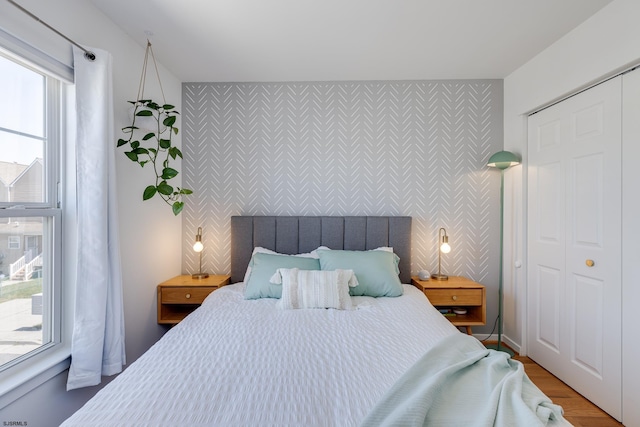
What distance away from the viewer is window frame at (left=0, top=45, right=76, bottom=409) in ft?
5.06

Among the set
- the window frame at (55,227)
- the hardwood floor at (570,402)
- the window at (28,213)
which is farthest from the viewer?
the hardwood floor at (570,402)

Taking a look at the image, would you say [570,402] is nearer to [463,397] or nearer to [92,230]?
[463,397]

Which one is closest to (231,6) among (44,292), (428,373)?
(44,292)

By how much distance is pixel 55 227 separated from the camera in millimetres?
1636

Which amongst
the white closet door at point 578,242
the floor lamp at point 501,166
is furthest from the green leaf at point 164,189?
the white closet door at point 578,242

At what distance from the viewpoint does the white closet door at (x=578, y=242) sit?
184 cm

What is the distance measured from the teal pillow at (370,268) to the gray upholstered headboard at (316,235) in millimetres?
295

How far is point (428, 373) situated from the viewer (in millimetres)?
1103

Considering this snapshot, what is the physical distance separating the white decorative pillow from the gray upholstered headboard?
618 millimetres

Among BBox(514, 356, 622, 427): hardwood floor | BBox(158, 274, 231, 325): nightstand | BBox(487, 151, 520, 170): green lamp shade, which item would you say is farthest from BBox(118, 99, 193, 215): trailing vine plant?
BBox(514, 356, 622, 427): hardwood floor

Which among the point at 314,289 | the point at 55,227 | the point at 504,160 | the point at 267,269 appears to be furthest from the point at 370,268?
the point at 55,227

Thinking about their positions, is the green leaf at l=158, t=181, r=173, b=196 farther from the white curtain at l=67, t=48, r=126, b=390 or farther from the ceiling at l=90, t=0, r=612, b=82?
the ceiling at l=90, t=0, r=612, b=82

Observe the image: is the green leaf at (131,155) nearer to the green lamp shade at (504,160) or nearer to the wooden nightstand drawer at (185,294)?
the wooden nightstand drawer at (185,294)

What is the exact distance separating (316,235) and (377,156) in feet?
3.21
